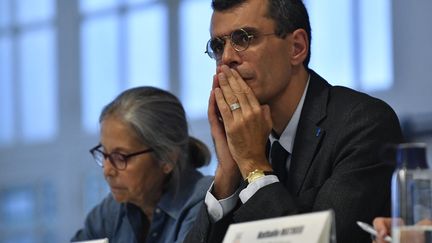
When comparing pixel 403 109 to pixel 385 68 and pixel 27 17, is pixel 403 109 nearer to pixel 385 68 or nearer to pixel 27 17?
pixel 385 68

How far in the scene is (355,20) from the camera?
5.51m

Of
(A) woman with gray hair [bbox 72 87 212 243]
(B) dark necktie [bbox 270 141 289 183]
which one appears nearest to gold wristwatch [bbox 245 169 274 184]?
(B) dark necktie [bbox 270 141 289 183]

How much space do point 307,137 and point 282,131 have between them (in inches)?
4.5

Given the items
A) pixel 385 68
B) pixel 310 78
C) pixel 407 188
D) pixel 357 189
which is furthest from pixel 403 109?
pixel 407 188

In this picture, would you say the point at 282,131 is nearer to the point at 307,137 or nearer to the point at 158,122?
the point at 307,137

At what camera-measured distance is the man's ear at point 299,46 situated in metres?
2.67

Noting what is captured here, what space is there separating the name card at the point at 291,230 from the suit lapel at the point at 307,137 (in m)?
A: 0.62

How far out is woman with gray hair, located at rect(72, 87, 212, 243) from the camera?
129 inches

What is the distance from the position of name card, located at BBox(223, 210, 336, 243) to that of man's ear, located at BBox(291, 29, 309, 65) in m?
0.85

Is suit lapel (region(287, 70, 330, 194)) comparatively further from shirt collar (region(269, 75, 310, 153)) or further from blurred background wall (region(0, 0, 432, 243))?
blurred background wall (region(0, 0, 432, 243))

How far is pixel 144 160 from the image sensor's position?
130 inches

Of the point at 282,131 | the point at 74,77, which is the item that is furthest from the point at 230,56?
the point at 74,77

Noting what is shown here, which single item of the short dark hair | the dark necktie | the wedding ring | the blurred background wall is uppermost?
the short dark hair

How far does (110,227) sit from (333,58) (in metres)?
2.47
